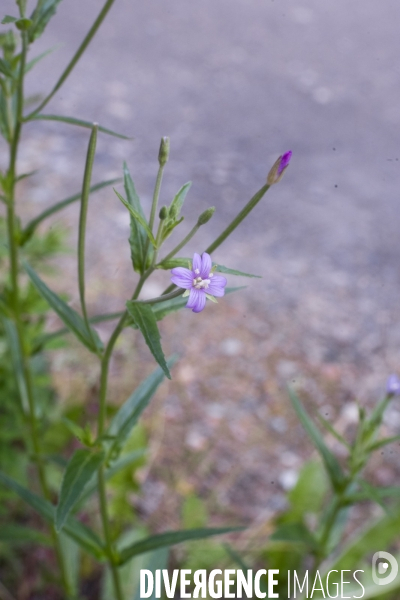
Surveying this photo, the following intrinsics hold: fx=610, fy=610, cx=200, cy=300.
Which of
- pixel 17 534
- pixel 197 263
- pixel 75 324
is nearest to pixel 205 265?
pixel 197 263

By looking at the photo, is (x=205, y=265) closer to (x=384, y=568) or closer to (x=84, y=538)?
(x=84, y=538)

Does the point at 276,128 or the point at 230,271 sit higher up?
the point at 276,128

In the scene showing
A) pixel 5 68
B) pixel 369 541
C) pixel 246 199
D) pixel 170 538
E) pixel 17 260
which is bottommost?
pixel 170 538

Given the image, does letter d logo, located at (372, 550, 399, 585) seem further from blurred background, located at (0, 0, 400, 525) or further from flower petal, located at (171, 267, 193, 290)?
flower petal, located at (171, 267, 193, 290)

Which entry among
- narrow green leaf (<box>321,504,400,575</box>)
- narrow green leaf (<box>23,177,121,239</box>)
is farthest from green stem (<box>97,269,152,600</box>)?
narrow green leaf (<box>321,504,400,575</box>)

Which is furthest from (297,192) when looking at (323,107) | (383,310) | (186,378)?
(186,378)

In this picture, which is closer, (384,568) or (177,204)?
(177,204)

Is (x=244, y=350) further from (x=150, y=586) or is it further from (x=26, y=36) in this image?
(x=26, y=36)
